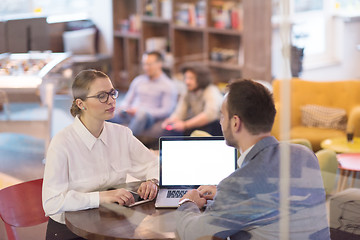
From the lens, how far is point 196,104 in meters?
3.52

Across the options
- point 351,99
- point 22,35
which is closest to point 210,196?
point 22,35

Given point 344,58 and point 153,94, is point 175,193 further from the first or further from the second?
point 344,58

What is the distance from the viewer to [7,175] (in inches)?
92.0

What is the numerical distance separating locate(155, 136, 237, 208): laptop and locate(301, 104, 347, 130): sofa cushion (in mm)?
2474

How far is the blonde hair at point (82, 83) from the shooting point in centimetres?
192

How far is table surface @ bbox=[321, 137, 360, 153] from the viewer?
3.89 meters

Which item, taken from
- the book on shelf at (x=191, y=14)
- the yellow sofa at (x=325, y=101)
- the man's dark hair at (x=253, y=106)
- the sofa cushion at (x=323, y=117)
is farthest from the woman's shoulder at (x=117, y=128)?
the book on shelf at (x=191, y=14)

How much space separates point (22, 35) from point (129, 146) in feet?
2.04

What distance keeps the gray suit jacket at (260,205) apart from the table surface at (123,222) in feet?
0.24

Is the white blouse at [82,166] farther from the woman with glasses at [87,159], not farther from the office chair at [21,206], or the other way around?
the office chair at [21,206]

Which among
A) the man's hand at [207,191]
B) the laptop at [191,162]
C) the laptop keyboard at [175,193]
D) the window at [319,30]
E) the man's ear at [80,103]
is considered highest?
the window at [319,30]

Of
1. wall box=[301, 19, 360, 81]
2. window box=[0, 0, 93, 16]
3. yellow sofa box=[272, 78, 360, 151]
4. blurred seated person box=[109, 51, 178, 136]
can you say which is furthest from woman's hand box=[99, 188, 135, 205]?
yellow sofa box=[272, 78, 360, 151]

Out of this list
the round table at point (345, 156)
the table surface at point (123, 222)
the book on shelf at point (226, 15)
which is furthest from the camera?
the book on shelf at point (226, 15)

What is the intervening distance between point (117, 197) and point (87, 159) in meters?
0.18
